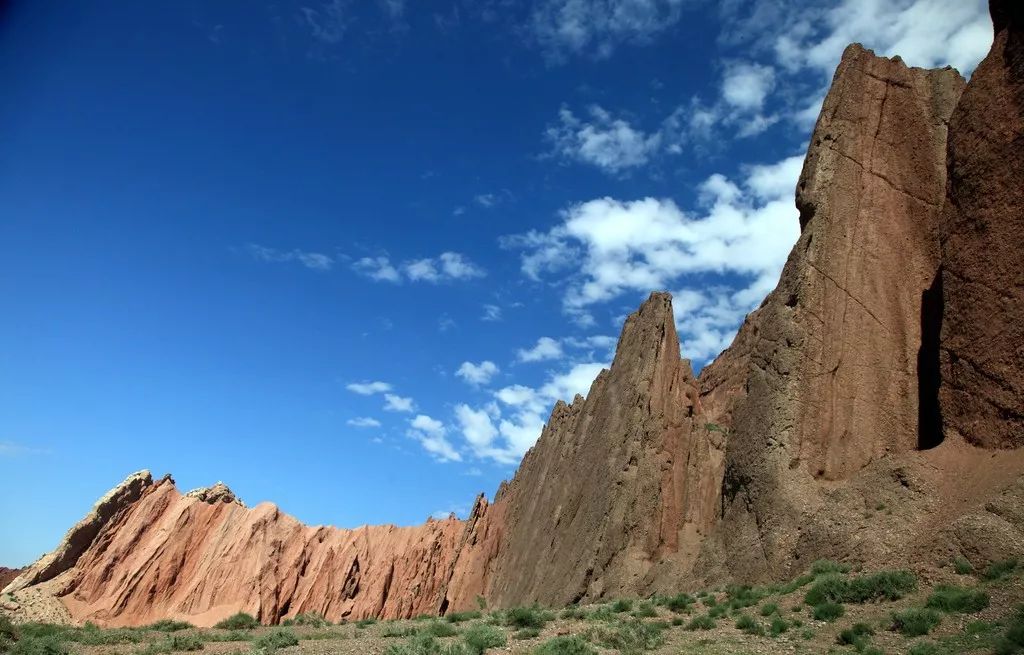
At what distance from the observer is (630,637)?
1462 cm

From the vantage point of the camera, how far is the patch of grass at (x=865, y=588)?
50.1 ft

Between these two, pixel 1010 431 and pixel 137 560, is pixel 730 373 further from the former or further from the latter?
pixel 137 560

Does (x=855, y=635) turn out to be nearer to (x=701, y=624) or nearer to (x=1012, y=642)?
(x=1012, y=642)

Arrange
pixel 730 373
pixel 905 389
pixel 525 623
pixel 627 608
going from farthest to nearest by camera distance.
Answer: pixel 730 373
pixel 905 389
pixel 627 608
pixel 525 623

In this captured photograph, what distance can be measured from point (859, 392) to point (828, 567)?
7.67m

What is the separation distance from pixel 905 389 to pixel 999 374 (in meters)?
4.67

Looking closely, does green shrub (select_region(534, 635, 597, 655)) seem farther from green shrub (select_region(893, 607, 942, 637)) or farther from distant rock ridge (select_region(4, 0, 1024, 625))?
distant rock ridge (select_region(4, 0, 1024, 625))

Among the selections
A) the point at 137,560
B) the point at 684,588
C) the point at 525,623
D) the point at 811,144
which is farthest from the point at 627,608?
the point at 137,560

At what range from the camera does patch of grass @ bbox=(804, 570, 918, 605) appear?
50.1 feet

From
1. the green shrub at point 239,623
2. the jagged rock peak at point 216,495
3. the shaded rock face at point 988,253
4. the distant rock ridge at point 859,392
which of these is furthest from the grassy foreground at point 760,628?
the jagged rock peak at point 216,495

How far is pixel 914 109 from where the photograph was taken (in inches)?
1046

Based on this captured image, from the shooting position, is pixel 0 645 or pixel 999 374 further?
pixel 999 374

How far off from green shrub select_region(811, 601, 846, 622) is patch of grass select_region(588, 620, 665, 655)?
3.53 meters

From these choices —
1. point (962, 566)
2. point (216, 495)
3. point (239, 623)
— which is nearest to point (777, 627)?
point (962, 566)
